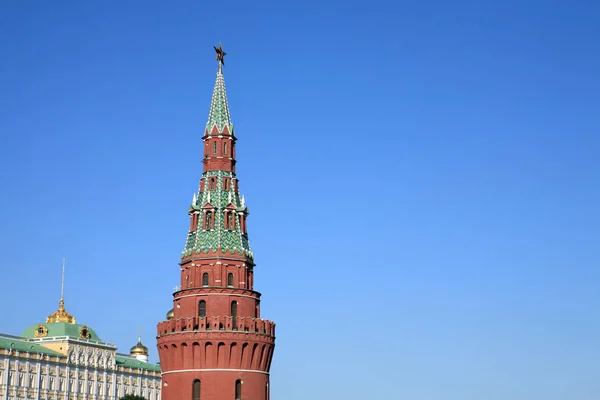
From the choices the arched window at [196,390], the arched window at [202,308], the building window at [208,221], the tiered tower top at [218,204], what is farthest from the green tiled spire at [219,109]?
the arched window at [196,390]

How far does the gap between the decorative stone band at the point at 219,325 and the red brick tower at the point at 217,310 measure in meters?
0.09

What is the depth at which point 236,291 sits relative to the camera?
97.2 meters

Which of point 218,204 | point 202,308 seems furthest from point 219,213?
point 202,308

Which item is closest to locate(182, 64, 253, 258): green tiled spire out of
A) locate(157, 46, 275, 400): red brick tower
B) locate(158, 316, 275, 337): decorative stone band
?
locate(157, 46, 275, 400): red brick tower

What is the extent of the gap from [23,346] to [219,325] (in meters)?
104

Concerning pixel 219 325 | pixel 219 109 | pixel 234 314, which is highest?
pixel 219 109

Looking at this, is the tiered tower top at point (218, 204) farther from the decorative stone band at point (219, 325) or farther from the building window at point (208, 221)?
the decorative stone band at point (219, 325)

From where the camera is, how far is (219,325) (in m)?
95.2

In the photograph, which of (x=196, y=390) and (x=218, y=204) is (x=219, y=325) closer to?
(x=196, y=390)

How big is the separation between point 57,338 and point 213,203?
109980 millimetres

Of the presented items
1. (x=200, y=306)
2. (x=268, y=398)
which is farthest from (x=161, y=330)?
(x=268, y=398)

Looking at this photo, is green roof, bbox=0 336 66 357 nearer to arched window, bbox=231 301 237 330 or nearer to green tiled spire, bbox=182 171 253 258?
green tiled spire, bbox=182 171 253 258

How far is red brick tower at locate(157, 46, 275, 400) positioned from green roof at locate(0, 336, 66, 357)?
9275 cm

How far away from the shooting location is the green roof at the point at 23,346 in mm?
183375
